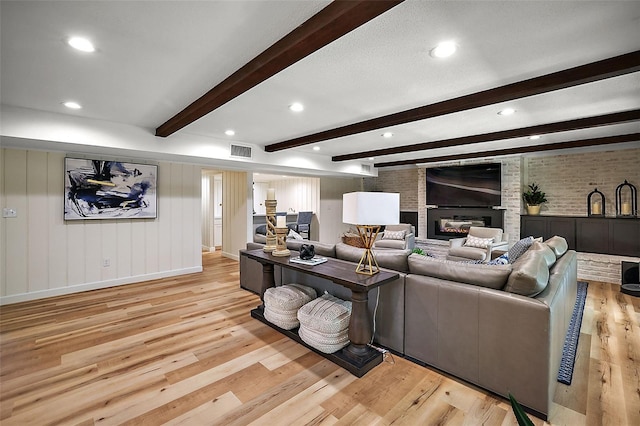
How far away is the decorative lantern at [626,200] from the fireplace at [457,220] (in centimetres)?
180

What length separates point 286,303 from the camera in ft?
9.62

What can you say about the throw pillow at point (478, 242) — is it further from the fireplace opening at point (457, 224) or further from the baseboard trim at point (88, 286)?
the baseboard trim at point (88, 286)

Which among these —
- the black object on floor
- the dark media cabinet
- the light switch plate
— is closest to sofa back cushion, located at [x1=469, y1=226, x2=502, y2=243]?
the dark media cabinet

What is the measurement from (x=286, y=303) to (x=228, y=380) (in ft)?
2.85

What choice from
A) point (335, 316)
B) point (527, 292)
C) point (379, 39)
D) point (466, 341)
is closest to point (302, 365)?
point (335, 316)

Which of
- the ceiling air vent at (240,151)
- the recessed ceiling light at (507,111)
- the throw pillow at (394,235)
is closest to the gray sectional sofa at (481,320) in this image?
the recessed ceiling light at (507,111)

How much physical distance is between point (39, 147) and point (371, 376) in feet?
15.7

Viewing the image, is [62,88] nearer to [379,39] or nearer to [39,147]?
[39,147]

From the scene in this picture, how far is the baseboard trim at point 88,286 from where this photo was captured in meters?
3.86

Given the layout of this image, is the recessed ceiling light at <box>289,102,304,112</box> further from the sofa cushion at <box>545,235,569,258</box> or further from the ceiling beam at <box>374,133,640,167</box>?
the ceiling beam at <box>374,133,640,167</box>

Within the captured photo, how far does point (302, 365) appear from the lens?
2422mm

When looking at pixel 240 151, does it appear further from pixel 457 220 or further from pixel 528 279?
pixel 457 220

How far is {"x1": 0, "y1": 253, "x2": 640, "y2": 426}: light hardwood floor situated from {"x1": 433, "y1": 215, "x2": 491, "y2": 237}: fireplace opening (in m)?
3.51

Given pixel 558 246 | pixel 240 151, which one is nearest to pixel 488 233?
pixel 558 246
